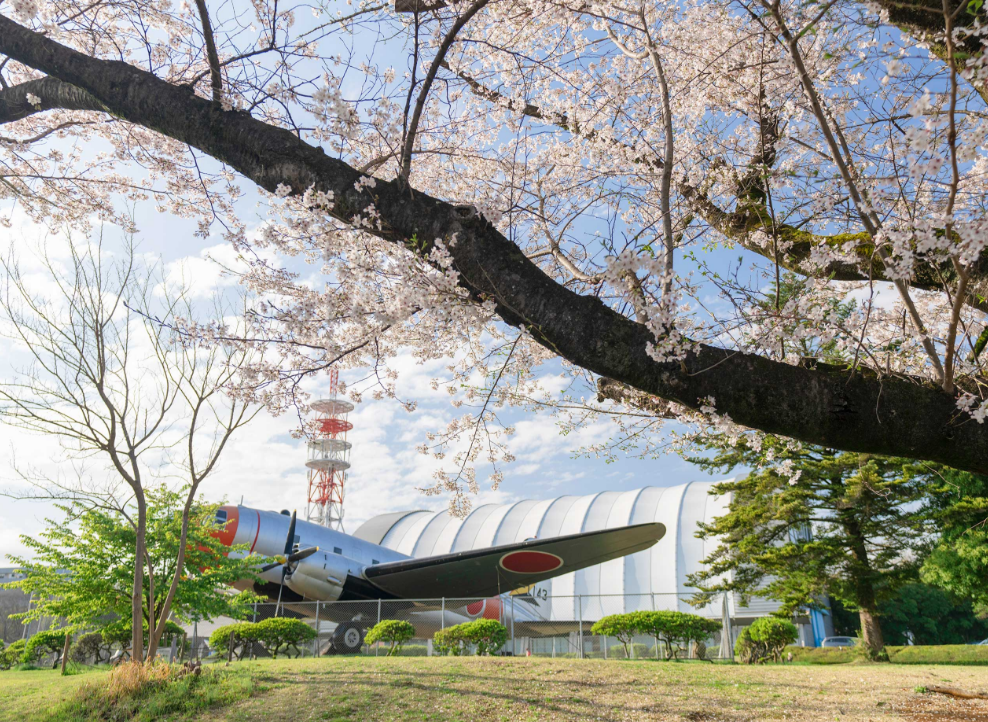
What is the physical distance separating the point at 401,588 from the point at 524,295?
1644 centimetres

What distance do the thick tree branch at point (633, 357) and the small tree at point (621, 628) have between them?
9738 millimetres

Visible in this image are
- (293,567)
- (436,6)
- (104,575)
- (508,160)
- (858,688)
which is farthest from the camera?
(293,567)

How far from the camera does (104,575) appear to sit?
991 cm

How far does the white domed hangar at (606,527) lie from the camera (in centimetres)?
2657

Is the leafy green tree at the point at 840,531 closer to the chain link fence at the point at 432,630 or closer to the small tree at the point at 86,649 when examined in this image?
the chain link fence at the point at 432,630

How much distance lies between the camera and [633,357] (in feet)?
9.11

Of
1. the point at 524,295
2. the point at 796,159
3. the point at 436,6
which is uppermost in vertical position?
the point at 796,159

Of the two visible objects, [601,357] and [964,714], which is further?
[964,714]

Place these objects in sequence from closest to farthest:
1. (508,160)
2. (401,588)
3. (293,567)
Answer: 1. (508,160)
2. (293,567)
3. (401,588)

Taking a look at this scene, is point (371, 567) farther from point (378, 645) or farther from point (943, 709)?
point (943, 709)

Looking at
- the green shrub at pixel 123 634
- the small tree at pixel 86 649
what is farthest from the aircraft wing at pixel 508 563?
the small tree at pixel 86 649

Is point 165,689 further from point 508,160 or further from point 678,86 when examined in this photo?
point 678,86

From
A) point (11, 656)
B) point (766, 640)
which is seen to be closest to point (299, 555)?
point (11, 656)

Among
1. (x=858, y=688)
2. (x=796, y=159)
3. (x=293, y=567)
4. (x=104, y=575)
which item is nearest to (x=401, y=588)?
(x=293, y=567)
